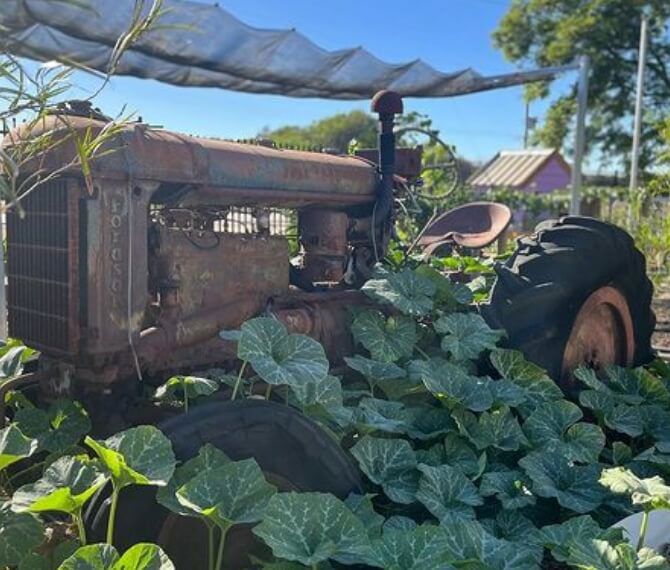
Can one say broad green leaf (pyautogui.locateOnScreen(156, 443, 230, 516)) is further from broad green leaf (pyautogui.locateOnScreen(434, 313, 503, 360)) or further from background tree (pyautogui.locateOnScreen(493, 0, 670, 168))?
background tree (pyautogui.locateOnScreen(493, 0, 670, 168))

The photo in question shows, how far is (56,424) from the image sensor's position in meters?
2.28

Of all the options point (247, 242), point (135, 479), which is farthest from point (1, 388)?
point (247, 242)

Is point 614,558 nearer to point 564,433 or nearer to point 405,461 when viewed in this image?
point 405,461

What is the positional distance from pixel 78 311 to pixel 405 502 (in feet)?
3.65

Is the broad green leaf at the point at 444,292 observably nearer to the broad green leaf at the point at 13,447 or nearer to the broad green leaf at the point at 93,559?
the broad green leaf at the point at 13,447

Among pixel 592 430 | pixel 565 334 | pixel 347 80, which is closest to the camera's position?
pixel 592 430

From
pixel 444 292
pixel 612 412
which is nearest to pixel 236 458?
pixel 444 292

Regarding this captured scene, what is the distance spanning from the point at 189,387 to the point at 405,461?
69 centimetres

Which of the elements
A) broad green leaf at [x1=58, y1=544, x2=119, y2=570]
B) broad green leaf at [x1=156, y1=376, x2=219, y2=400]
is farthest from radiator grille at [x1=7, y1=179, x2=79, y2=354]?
broad green leaf at [x1=58, y1=544, x2=119, y2=570]

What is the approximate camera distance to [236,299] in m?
2.77

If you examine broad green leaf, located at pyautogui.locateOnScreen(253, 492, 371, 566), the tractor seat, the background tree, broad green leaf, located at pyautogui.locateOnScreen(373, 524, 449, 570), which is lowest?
broad green leaf, located at pyautogui.locateOnScreen(373, 524, 449, 570)

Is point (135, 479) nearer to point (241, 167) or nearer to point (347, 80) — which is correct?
point (241, 167)

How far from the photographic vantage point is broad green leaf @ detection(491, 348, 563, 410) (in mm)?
2883

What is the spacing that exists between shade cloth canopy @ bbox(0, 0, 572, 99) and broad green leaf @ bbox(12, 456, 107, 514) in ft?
13.2
